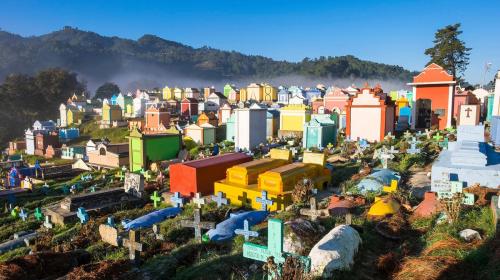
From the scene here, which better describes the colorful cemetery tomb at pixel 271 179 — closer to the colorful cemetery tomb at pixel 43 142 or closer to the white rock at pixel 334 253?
the white rock at pixel 334 253

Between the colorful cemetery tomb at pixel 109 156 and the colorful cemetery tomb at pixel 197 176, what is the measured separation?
41.7 ft

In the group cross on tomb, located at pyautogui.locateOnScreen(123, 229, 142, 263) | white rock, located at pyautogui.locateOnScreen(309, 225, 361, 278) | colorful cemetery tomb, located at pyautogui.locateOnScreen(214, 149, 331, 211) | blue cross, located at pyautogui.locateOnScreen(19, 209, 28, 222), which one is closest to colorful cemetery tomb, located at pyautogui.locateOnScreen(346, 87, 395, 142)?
colorful cemetery tomb, located at pyautogui.locateOnScreen(214, 149, 331, 211)

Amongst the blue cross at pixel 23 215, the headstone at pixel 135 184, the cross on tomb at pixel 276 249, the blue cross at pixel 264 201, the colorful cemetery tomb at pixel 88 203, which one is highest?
the cross on tomb at pixel 276 249

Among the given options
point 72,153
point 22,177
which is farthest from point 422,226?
point 72,153

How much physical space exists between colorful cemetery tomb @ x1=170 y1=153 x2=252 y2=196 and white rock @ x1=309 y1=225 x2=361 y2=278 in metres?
8.86

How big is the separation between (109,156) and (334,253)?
24.8m

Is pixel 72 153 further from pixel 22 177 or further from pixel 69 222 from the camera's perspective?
pixel 69 222

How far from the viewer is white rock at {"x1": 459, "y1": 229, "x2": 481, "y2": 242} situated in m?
7.53

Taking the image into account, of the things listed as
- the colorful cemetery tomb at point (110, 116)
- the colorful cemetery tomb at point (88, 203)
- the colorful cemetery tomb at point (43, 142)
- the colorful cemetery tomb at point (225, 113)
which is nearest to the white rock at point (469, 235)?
the colorful cemetery tomb at point (88, 203)

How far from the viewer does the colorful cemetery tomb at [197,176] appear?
1558 centimetres

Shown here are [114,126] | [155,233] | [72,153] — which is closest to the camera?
[155,233]

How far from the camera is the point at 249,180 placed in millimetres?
14461

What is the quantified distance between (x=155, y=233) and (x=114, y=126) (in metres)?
42.1

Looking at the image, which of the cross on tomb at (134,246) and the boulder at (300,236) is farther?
the cross on tomb at (134,246)
